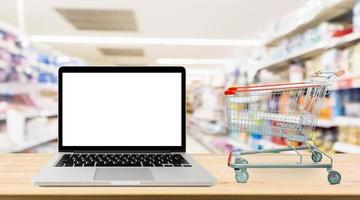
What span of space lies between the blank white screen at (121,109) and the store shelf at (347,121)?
1601 mm

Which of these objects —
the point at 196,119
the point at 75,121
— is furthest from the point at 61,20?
the point at 75,121

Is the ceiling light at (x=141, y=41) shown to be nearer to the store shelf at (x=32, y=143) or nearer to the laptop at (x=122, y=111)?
the store shelf at (x=32, y=143)

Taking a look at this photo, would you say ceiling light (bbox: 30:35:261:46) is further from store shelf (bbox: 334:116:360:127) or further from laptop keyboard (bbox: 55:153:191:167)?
laptop keyboard (bbox: 55:153:191:167)

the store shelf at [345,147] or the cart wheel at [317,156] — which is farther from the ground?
the cart wheel at [317,156]

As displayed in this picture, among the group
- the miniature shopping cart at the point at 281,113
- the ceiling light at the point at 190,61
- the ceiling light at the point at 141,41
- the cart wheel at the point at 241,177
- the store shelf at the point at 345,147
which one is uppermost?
the ceiling light at the point at 141,41

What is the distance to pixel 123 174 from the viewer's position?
0.89 metres

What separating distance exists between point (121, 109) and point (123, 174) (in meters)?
0.37

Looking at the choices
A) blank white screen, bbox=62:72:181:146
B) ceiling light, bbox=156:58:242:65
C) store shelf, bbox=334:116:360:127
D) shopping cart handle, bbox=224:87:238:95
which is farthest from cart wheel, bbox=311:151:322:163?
ceiling light, bbox=156:58:242:65

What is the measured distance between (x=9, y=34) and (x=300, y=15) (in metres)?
2.54

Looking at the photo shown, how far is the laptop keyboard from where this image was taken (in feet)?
3.23

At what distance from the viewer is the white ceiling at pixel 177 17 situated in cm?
533

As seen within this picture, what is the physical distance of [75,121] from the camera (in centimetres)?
120

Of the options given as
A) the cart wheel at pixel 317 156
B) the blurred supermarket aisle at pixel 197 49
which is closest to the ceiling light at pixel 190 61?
the blurred supermarket aisle at pixel 197 49

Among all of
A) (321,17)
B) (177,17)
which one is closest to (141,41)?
(177,17)
